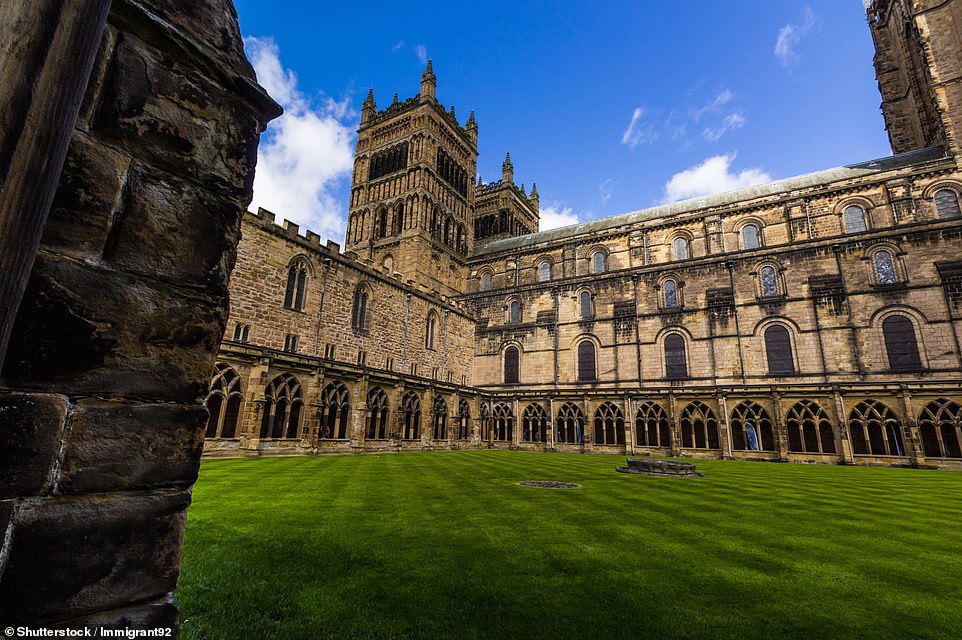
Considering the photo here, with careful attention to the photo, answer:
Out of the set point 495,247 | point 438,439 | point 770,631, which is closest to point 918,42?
point 495,247

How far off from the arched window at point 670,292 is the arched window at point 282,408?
2321 centimetres

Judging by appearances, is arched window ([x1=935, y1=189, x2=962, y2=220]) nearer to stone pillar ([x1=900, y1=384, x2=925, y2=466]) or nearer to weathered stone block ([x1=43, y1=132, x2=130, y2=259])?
stone pillar ([x1=900, y1=384, x2=925, y2=466])

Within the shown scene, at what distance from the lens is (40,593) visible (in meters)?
Answer: 0.97

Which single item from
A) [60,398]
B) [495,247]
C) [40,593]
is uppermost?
[495,247]

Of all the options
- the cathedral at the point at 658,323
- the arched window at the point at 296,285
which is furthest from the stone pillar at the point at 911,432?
the arched window at the point at 296,285

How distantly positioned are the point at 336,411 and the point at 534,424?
13.2 metres

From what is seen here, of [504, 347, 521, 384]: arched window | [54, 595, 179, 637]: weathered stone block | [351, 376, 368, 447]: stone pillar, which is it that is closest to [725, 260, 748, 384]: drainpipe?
[504, 347, 521, 384]: arched window

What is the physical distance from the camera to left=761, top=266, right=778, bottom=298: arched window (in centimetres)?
2541

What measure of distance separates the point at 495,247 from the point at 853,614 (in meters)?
40.6

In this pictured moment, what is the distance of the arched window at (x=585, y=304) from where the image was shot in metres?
30.3

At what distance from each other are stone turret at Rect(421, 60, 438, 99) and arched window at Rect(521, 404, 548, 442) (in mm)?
30784

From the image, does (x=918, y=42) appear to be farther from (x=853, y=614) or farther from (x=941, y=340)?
(x=853, y=614)

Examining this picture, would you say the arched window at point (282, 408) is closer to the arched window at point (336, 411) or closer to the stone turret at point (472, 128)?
the arched window at point (336, 411)

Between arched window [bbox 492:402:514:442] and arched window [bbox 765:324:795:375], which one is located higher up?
arched window [bbox 765:324:795:375]
